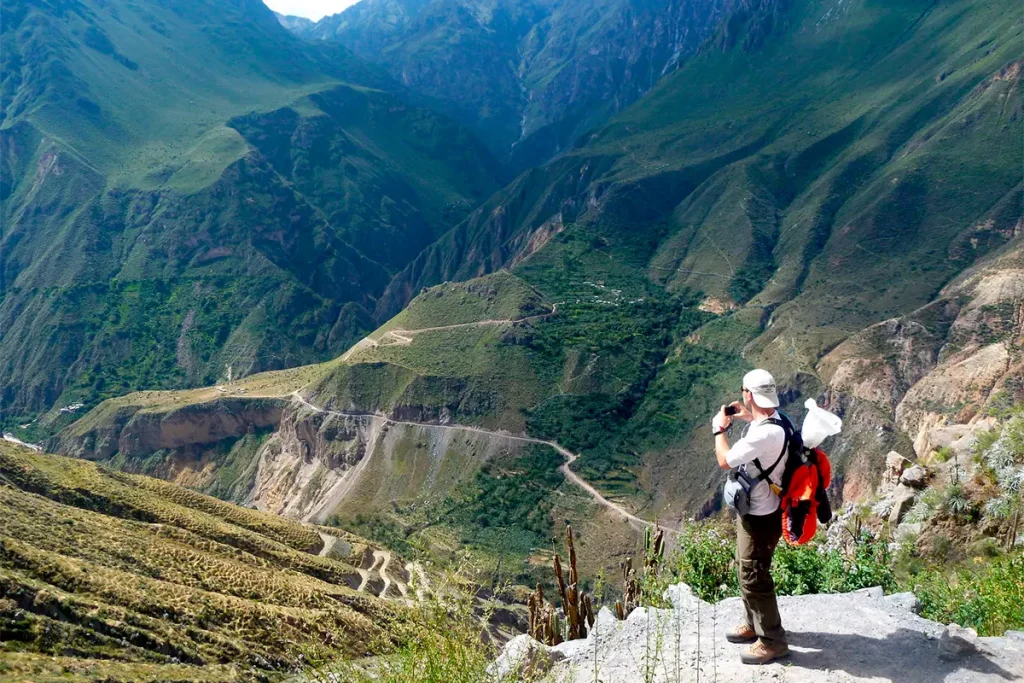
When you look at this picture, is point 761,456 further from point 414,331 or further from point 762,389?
point 414,331

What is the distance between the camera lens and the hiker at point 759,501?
871 centimetres

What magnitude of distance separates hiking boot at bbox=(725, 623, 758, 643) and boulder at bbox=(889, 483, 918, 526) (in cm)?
1194

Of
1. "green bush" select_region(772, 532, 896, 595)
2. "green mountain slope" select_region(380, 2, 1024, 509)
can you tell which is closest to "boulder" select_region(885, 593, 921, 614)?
"green bush" select_region(772, 532, 896, 595)

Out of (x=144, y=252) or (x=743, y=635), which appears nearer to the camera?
(x=743, y=635)

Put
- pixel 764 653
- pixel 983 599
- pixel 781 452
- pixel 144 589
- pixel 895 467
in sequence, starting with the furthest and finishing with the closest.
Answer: pixel 144 589 < pixel 895 467 < pixel 983 599 < pixel 764 653 < pixel 781 452

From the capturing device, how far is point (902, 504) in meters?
19.5

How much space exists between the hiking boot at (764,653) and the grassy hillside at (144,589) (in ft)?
30.3

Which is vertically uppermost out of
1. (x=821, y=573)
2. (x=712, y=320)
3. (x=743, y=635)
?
(x=712, y=320)

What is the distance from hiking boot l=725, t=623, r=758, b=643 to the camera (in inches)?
377

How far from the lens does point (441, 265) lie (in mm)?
181250

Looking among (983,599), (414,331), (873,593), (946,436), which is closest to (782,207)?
(414,331)

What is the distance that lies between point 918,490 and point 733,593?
1009 cm

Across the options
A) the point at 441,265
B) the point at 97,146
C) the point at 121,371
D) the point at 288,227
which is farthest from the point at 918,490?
the point at 97,146

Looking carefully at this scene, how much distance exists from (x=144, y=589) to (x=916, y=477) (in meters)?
28.3
